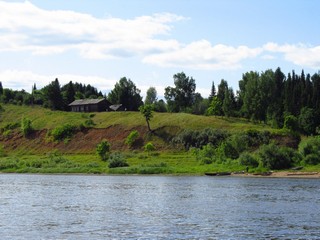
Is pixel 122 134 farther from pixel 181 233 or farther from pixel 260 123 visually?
pixel 181 233

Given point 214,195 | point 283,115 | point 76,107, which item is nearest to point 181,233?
point 214,195

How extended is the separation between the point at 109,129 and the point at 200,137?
105ft

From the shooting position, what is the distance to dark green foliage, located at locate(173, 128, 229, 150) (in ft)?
465

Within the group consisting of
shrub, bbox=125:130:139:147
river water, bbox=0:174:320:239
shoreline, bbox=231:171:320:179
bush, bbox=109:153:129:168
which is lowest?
river water, bbox=0:174:320:239

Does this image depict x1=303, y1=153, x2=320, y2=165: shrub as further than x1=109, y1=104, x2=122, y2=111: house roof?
No

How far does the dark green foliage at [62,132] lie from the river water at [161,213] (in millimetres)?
90968

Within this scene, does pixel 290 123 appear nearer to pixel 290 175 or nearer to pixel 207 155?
pixel 207 155

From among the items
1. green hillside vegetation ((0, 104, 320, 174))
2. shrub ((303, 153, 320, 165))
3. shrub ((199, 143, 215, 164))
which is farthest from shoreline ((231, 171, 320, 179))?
shrub ((199, 143, 215, 164))

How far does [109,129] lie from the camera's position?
16325 cm

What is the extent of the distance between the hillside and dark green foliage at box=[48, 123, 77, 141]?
198 centimetres

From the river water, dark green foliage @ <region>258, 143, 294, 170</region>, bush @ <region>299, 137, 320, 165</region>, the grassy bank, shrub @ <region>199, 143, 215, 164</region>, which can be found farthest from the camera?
shrub @ <region>199, 143, 215, 164</region>

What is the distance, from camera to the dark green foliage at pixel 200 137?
142 metres

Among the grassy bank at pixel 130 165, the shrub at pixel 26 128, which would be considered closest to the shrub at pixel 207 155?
the grassy bank at pixel 130 165

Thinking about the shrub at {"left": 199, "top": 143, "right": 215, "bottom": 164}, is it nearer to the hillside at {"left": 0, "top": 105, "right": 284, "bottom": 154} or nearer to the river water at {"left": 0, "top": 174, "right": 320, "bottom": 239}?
the hillside at {"left": 0, "top": 105, "right": 284, "bottom": 154}
